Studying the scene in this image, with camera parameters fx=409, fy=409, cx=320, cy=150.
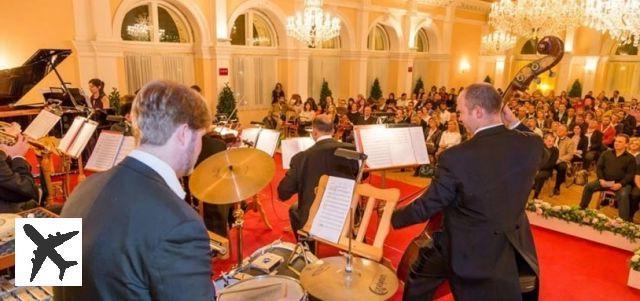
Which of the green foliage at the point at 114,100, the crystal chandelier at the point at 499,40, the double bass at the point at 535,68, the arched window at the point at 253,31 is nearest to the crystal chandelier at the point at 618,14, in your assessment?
the double bass at the point at 535,68

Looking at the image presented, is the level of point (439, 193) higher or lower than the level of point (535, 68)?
lower

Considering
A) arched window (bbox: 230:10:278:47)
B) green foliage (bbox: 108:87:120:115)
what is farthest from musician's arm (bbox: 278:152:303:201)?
arched window (bbox: 230:10:278:47)

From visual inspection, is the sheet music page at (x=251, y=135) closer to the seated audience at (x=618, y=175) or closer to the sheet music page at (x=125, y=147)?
the sheet music page at (x=125, y=147)

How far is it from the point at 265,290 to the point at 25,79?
696 centimetres

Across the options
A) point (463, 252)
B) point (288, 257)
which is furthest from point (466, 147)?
point (288, 257)

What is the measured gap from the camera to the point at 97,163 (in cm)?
398

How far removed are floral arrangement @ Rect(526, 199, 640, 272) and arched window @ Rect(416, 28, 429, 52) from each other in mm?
12314

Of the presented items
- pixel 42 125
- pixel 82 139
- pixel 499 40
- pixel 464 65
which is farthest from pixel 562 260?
pixel 464 65

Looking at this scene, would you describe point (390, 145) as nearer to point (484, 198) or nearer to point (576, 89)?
point (484, 198)

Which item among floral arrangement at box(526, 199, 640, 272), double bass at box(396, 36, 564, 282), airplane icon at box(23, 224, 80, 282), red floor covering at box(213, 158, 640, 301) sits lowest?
red floor covering at box(213, 158, 640, 301)

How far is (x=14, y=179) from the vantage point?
311 centimetres

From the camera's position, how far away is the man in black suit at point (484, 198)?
229 centimetres

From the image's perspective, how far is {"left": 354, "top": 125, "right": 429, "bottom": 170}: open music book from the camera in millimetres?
3914

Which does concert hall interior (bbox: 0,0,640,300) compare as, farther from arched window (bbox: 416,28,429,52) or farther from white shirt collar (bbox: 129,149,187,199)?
arched window (bbox: 416,28,429,52)
